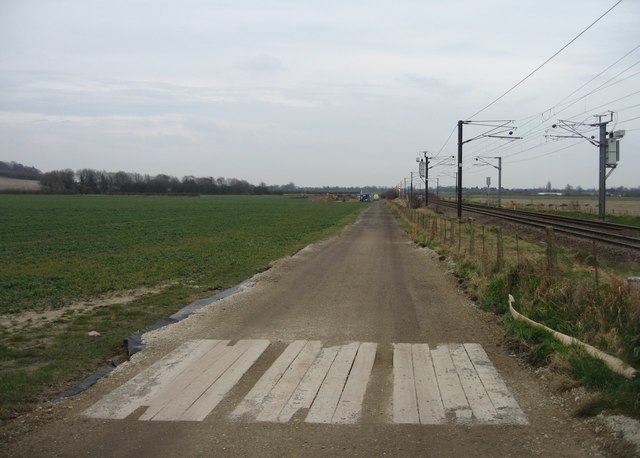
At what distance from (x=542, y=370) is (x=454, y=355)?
3.89 feet

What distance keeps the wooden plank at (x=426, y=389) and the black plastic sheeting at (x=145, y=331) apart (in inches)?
142

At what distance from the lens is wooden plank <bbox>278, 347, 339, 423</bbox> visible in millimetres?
5369

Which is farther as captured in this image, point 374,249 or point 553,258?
point 374,249

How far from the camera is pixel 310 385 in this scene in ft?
20.0

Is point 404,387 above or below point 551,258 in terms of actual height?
below

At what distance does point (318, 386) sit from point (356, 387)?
0.41 m

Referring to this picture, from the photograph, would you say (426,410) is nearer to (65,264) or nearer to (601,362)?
(601,362)

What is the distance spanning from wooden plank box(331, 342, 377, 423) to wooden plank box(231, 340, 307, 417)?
79 cm

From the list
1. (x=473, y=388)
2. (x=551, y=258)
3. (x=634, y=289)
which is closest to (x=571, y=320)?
(x=634, y=289)

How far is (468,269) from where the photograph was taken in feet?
46.2

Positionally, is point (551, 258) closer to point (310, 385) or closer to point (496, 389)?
point (496, 389)

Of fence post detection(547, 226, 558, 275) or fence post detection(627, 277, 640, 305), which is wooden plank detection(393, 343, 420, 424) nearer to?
fence post detection(627, 277, 640, 305)

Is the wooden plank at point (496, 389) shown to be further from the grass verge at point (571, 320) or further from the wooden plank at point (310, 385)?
the wooden plank at point (310, 385)

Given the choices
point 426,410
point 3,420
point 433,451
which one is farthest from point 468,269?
point 3,420
